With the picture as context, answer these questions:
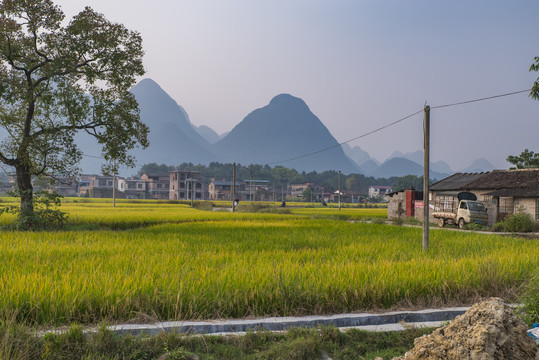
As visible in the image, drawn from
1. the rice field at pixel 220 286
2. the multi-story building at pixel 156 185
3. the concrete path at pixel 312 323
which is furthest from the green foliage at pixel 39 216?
the multi-story building at pixel 156 185

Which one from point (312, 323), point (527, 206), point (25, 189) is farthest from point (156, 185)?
point (312, 323)

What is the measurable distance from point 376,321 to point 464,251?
6.98 meters

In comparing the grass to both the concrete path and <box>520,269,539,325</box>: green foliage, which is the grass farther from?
<box>520,269,539,325</box>: green foliage

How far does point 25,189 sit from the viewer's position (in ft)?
54.7

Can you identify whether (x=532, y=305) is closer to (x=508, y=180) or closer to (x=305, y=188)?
(x=508, y=180)

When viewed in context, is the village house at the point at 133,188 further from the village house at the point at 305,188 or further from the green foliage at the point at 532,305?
the green foliage at the point at 532,305

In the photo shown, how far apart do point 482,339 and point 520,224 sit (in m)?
21.9

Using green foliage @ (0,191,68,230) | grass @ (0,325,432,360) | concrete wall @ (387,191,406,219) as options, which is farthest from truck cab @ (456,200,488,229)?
green foliage @ (0,191,68,230)

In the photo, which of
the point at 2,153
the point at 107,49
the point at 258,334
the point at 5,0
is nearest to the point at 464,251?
the point at 258,334

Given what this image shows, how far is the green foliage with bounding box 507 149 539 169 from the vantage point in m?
38.3

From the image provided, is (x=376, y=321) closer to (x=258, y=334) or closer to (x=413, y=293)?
(x=413, y=293)

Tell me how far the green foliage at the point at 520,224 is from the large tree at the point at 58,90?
20096 mm

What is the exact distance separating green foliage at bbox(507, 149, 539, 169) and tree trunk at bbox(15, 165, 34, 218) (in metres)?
41.3

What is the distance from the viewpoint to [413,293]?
6.17m
